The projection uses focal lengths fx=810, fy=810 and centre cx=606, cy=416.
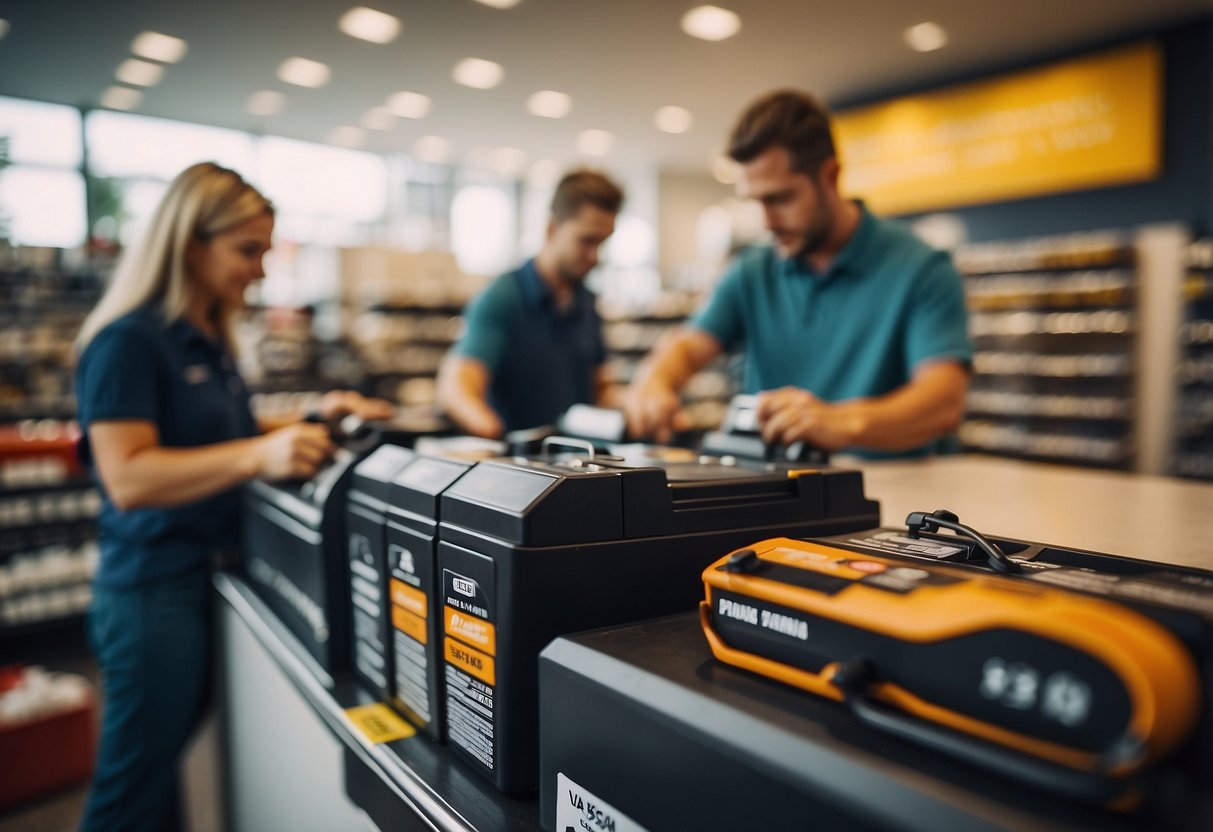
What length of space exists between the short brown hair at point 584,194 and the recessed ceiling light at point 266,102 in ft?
22.0

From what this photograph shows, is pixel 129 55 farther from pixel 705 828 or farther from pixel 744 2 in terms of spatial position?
pixel 705 828

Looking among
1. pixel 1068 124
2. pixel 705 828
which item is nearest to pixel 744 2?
pixel 1068 124

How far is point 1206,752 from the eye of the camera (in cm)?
43

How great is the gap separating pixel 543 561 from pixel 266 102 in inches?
356

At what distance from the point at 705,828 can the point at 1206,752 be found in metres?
0.31

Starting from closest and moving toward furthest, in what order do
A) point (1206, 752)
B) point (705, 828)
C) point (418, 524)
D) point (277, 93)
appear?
point (1206, 752), point (705, 828), point (418, 524), point (277, 93)

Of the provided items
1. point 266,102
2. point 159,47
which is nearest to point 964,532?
point 159,47

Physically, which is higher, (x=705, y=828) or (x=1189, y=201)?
(x=1189, y=201)

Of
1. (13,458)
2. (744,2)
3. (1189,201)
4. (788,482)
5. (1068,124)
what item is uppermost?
(744,2)

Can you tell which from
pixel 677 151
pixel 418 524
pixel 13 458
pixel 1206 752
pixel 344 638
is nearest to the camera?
pixel 1206 752

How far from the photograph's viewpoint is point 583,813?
26.7 inches

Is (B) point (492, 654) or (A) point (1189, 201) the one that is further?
(A) point (1189, 201)

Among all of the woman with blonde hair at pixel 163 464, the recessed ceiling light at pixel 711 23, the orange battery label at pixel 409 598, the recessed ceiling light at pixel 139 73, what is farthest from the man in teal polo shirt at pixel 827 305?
the recessed ceiling light at pixel 139 73

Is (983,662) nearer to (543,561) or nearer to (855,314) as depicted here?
(543,561)
